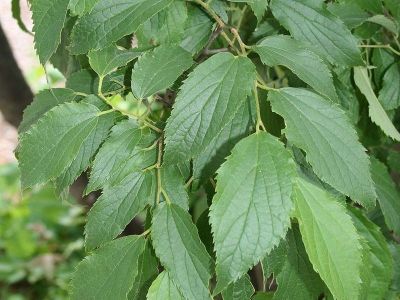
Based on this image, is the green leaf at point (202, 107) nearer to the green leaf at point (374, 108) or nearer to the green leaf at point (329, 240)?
the green leaf at point (329, 240)

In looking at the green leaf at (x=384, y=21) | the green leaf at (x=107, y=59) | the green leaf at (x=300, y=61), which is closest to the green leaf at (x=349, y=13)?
the green leaf at (x=384, y=21)

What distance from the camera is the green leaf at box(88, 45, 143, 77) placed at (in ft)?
2.02

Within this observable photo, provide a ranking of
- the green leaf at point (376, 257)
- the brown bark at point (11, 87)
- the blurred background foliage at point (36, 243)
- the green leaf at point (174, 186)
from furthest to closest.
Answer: the blurred background foliage at point (36, 243), the brown bark at point (11, 87), the green leaf at point (376, 257), the green leaf at point (174, 186)

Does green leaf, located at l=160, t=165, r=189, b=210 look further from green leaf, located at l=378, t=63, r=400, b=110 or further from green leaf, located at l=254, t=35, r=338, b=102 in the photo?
green leaf, located at l=378, t=63, r=400, b=110

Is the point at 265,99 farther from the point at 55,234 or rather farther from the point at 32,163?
the point at 55,234

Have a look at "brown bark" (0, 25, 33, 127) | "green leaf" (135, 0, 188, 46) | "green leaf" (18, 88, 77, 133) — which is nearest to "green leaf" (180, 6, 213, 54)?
"green leaf" (135, 0, 188, 46)

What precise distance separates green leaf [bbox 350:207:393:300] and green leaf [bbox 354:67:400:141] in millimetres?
109

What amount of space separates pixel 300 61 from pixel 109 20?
190 millimetres

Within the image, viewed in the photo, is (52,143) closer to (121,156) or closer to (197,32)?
(121,156)

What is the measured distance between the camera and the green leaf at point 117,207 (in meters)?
0.60

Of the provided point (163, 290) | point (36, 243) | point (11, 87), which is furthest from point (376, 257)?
point (36, 243)

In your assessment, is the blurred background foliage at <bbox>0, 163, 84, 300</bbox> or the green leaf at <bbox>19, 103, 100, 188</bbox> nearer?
the green leaf at <bbox>19, 103, 100, 188</bbox>

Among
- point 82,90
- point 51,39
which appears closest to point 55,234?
point 82,90

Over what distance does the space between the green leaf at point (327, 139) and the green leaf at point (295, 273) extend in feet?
0.41
